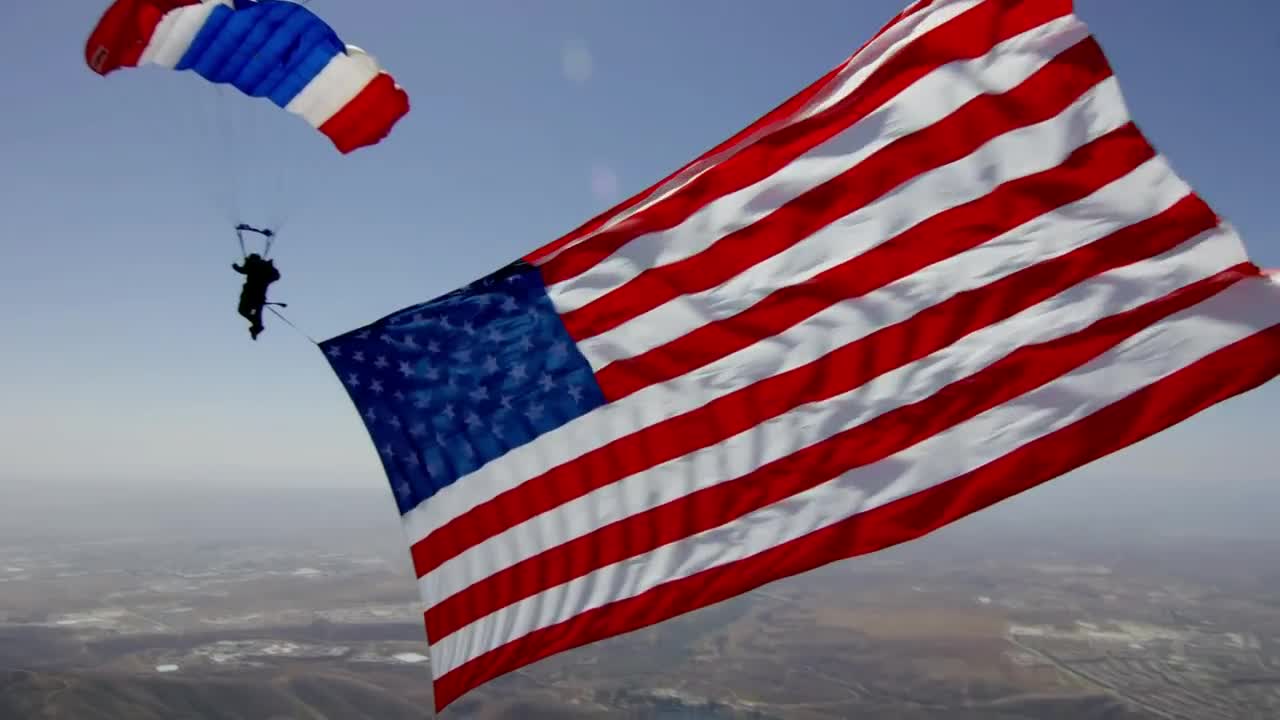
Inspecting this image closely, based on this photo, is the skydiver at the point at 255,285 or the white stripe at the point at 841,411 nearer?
the white stripe at the point at 841,411

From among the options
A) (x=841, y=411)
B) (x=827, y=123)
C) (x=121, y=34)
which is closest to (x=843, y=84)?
(x=827, y=123)

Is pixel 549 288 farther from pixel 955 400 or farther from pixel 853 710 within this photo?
pixel 853 710

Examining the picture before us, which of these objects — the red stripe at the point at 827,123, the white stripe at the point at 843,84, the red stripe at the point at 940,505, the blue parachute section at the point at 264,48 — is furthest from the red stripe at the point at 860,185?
the blue parachute section at the point at 264,48

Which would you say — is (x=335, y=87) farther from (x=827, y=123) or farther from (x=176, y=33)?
(x=827, y=123)

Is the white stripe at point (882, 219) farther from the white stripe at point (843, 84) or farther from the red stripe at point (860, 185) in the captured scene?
the white stripe at point (843, 84)

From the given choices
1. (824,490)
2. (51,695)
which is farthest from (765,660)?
(824,490)

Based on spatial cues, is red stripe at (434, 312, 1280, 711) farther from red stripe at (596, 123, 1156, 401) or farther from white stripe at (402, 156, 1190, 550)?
red stripe at (596, 123, 1156, 401)
